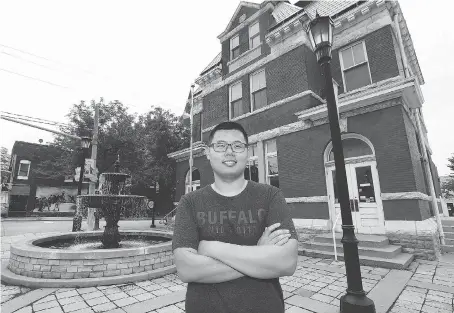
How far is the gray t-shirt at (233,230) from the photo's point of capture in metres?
1.43

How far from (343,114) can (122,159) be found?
1931cm

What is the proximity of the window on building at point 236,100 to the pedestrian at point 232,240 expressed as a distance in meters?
11.5

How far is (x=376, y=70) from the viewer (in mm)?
8930

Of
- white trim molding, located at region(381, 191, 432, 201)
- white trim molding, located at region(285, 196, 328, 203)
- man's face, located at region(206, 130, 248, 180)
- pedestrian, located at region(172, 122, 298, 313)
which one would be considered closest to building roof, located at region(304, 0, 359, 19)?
white trim molding, located at region(381, 191, 432, 201)

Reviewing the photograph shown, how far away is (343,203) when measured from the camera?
12.1 ft

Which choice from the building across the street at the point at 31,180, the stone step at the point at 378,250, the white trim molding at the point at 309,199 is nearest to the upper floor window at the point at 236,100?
the white trim molding at the point at 309,199

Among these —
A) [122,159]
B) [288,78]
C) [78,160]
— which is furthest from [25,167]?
[288,78]

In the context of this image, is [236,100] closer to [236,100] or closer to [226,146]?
[236,100]

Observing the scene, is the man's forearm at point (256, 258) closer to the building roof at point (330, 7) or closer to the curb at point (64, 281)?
the curb at point (64, 281)

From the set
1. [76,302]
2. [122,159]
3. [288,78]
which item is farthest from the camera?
[122,159]

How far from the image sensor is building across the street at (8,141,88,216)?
1035 inches

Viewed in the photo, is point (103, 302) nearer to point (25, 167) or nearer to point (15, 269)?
point (15, 269)

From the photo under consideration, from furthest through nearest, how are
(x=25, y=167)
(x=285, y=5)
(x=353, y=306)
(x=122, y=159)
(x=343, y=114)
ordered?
1. (x=25, y=167)
2. (x=122, y=159)
3. (x=285, y=5)
4. (x=343, y=114)
5. (x=353, y=306)

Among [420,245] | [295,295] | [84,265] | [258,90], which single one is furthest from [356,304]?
[258,90]
